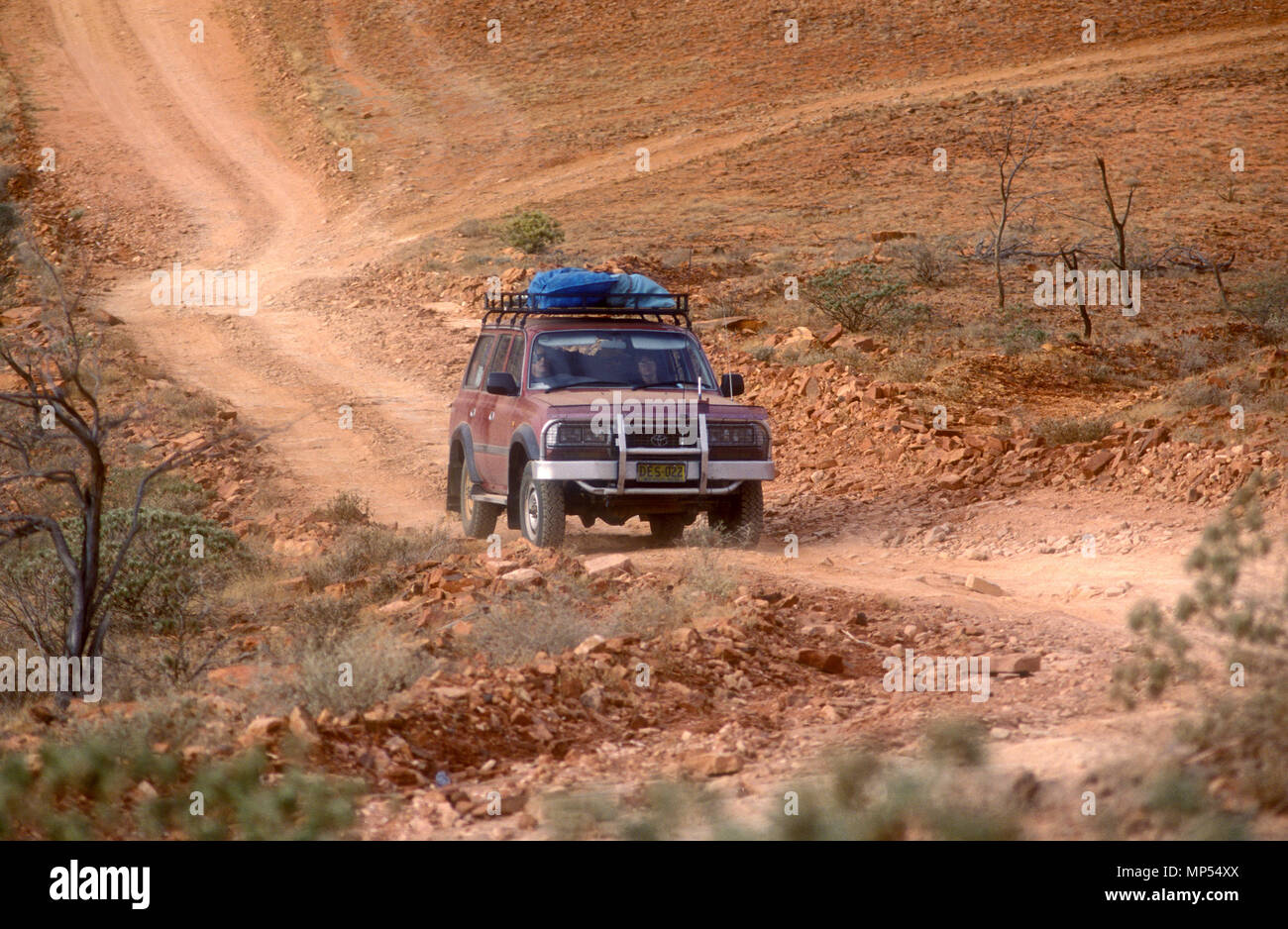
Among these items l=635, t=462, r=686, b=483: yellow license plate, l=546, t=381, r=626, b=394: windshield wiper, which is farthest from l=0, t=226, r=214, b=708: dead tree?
l=635, t=462, r=686, b=483: yellow license plate

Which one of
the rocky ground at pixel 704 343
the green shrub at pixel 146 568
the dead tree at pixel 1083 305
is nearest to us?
the rocky ground at pixel 704 343

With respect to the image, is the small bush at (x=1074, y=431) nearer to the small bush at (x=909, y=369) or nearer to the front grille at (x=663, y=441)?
the small bush at (x=909, y=369)

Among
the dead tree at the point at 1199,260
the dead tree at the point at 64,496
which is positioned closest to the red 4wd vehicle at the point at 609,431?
the dead tree at the point at 64,496

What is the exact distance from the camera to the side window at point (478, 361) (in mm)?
11523

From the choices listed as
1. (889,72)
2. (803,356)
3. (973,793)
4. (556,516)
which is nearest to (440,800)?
(973,793)

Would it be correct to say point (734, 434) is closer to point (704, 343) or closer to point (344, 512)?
point (344, 512)

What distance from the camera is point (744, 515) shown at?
10.4 metres

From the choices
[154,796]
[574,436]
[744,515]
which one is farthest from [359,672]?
[744,515]

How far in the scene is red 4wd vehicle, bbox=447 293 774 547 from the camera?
973 cm

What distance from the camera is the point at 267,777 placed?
5.37m

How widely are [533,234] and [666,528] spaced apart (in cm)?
1517

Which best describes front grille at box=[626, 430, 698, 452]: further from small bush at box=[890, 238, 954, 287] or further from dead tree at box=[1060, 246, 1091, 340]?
small bush at box=[890, 238, 954, 287]

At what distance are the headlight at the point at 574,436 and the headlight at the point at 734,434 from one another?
927 millimetres
